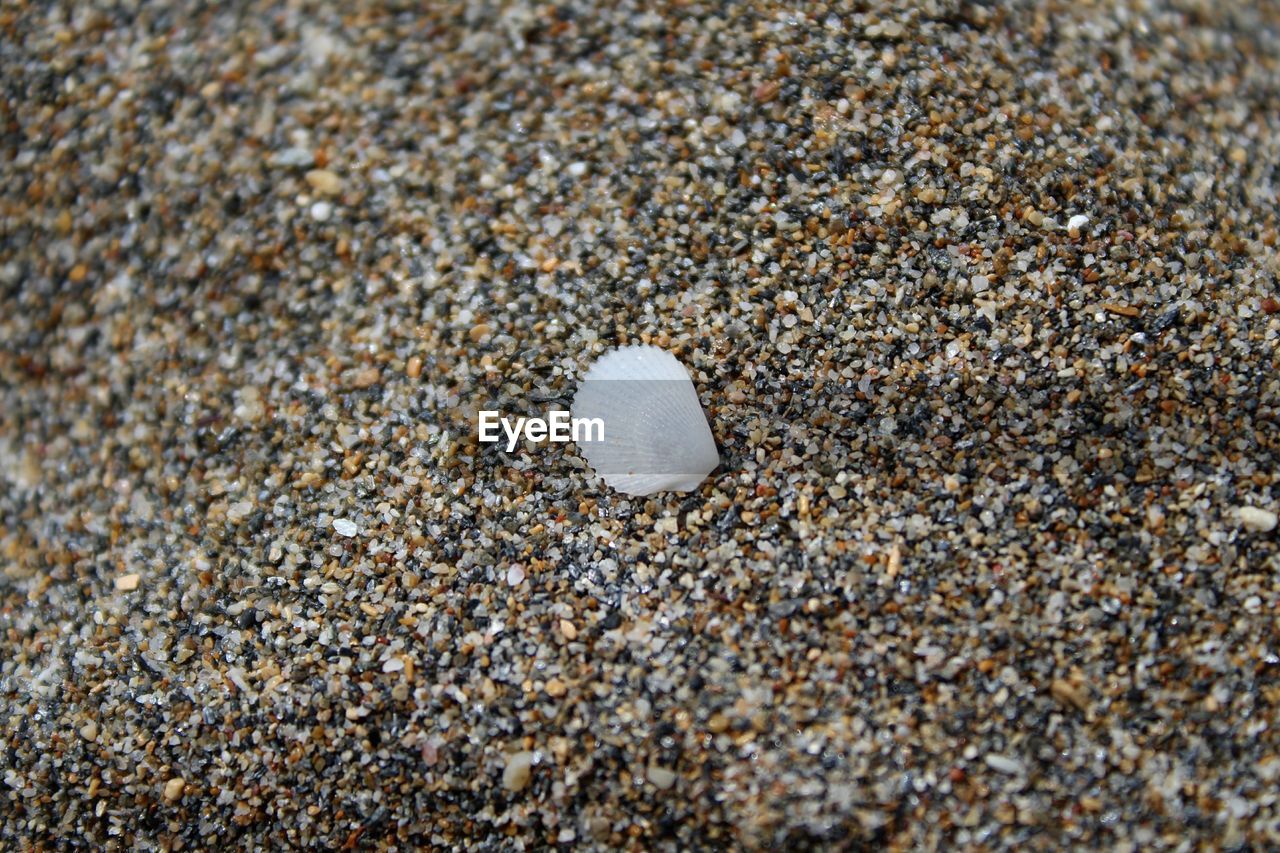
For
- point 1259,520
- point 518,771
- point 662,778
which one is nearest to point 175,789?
point 518,771

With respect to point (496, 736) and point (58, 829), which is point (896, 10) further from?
point (58, 829)

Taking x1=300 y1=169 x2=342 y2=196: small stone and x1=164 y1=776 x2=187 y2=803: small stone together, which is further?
x1=300 y1=169 x2=342 y2=196: small stone

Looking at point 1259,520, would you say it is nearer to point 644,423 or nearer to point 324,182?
point 644,423

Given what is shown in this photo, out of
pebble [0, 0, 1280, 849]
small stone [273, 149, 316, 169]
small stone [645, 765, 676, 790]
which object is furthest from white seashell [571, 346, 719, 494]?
small stone [273, 149, 316, 169]

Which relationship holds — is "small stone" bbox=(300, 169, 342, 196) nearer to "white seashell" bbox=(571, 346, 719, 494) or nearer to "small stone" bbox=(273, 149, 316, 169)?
→ "small stone" bbox=(273, 149, 316, 169)

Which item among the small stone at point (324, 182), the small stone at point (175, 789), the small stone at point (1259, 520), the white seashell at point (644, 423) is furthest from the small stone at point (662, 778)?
the small stone at point (324, 182)

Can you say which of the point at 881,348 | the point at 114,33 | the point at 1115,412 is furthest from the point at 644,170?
the point at 114,33
